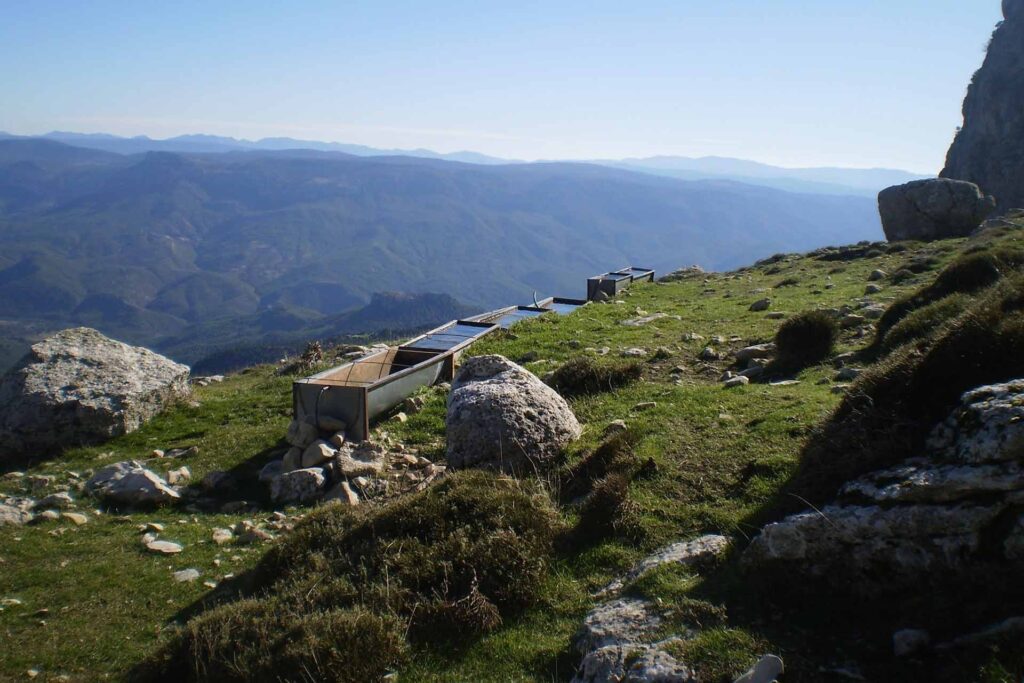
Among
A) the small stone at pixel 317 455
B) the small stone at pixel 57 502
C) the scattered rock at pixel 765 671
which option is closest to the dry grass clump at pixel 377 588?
the scattered rock at pixel 765 671

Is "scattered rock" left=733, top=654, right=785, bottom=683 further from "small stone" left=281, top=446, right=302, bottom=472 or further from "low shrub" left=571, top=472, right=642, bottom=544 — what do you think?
"small stone" left=281, top=446, right=302, bottom=472

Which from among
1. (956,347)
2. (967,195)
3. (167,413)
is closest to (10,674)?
(956,347)

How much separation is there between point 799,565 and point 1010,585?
4.49 feet

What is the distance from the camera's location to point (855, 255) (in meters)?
35.1

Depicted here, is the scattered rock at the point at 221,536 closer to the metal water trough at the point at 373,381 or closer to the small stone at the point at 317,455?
the small stone at the point at 317,455

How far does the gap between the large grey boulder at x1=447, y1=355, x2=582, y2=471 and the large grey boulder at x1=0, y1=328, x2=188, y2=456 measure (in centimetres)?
871

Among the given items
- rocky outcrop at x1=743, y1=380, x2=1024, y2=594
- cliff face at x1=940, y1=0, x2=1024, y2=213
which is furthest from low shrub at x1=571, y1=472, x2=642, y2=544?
cliff face at x1=940, y1=0, x2=1024, y2=213

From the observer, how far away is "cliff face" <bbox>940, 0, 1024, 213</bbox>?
77938 millimetres

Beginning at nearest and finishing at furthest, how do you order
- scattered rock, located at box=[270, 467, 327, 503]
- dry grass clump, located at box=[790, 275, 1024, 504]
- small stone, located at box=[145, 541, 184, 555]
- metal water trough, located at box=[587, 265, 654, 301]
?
dry grass clump, located at box=[790, 275, 1024, 504] < small stone, located at box=[145, 541, 184, 555] < scattered rock, located at box=[270, 467, 327, 503] < metal water trough, located at box=[587, 265, 654, 301]

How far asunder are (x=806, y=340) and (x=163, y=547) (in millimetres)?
11006

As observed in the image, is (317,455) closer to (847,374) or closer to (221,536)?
(221,536)

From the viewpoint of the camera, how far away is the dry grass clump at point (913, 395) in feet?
21.0

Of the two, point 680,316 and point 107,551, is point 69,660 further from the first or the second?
point 680,316

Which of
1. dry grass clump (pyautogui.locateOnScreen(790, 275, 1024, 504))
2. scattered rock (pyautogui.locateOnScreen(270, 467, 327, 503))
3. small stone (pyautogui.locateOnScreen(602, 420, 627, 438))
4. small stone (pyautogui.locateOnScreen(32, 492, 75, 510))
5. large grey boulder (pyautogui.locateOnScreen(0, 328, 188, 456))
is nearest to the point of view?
dry grass clump (pyautogui.locateOnScreen(790, 275, 1024, 504))
